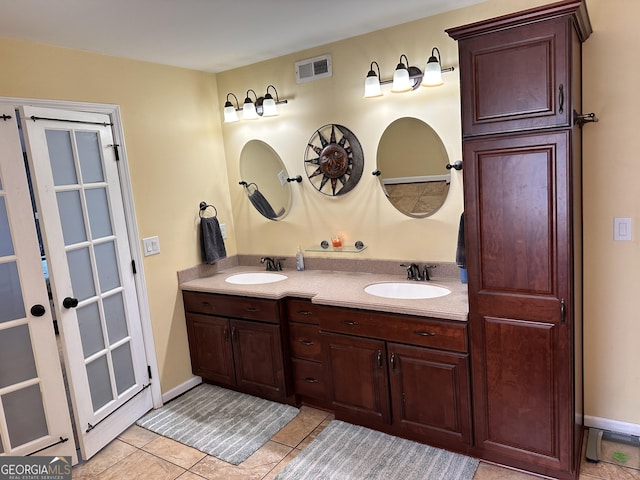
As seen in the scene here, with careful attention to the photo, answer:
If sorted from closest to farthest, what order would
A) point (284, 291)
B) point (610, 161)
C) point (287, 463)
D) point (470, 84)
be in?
point (470, 84)
point (610, 161)
point (287, 463)
point (284, 291)

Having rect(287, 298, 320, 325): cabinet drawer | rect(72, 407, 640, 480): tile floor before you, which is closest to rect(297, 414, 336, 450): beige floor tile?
rect(72, 407, 640, 480): tile floor

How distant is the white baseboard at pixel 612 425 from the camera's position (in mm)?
2375

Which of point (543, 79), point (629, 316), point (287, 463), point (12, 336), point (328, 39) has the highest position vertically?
point (328, 39)

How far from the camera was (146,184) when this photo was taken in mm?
3037

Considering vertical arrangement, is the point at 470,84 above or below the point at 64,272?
above

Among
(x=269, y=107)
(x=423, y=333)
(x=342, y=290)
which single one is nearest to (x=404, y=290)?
(x=342, y=290)

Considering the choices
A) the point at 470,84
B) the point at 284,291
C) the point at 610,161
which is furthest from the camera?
the point at 284,291

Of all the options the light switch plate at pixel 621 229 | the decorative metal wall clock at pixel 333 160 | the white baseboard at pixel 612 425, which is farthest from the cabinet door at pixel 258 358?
the light switch plate at pixel 621 229

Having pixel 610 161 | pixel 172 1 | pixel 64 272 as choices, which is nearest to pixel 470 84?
pixel 610 161

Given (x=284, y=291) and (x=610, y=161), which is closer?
(x=610, y=161)

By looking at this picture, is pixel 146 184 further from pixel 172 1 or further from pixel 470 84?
pixel 470 84

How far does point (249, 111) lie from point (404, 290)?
1.69 m

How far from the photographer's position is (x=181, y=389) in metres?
3.30

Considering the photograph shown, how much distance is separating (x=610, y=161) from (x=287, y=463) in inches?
90.7
